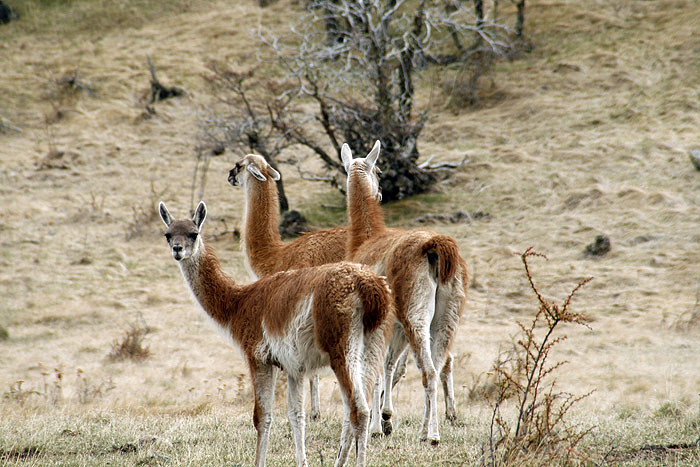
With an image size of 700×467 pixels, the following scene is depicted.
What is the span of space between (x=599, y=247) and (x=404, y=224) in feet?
13.4

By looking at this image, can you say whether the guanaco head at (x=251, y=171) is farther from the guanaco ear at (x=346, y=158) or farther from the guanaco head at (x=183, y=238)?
the guanaco head at (x=183, y=238)

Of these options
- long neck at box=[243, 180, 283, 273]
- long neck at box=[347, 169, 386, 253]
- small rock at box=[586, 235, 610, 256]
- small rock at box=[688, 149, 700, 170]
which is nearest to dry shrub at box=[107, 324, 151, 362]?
long neck at box=[243, 180, 283, 273]

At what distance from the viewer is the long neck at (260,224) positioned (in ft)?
24.9

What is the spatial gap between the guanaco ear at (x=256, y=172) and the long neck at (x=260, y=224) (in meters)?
0.08

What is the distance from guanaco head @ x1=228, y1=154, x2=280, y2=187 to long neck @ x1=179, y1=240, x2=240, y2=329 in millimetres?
2408

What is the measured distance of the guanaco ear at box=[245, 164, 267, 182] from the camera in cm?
777

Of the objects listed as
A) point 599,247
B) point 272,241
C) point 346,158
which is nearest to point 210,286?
point 272,241

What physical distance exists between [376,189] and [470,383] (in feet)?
9.54

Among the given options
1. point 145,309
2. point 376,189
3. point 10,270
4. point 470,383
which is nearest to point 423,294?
point 376,189

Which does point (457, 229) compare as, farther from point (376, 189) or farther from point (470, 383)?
point (376, 189)

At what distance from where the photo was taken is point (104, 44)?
92.5 ft

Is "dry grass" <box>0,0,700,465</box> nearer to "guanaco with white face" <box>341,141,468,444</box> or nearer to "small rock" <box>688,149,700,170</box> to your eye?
"small rock" <box>688,149,700,170</box>

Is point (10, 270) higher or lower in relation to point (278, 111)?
lower

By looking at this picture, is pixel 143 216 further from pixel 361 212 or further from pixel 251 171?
pixel 361 212
